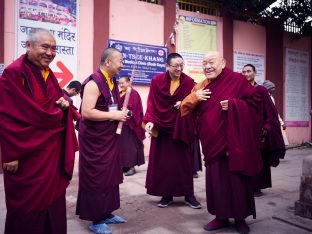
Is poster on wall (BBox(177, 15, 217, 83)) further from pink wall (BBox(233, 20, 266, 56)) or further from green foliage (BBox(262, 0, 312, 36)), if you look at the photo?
green foliage (BBox(262, 0, 312, 36))

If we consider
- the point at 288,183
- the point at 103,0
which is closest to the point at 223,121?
the point at 288,183

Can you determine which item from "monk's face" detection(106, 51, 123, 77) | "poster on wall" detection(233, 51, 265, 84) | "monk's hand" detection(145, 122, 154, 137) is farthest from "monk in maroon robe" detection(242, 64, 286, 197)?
"poster on wall" detection(233, 51, 265, 84)

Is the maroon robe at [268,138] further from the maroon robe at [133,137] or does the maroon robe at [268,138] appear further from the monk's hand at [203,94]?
the maroon robe at [133,137]

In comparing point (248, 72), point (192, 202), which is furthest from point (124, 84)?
point (192, 202)

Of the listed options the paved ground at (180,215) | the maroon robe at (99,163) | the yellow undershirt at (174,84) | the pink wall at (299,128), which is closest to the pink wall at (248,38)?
the pink wall at (299,128)

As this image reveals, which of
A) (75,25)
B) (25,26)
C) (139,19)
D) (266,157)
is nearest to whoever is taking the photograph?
(266,157)

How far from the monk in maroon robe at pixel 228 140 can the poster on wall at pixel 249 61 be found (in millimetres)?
6137

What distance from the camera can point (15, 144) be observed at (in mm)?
2188

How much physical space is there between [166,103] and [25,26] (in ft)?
11.3

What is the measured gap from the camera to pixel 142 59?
24.6 ft

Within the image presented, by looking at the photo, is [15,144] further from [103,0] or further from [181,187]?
[103,0]

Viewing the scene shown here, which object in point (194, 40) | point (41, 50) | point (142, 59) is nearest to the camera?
point (41, 50)

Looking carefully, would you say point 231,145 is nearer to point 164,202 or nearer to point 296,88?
point 164,202

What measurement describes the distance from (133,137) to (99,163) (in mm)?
3024
